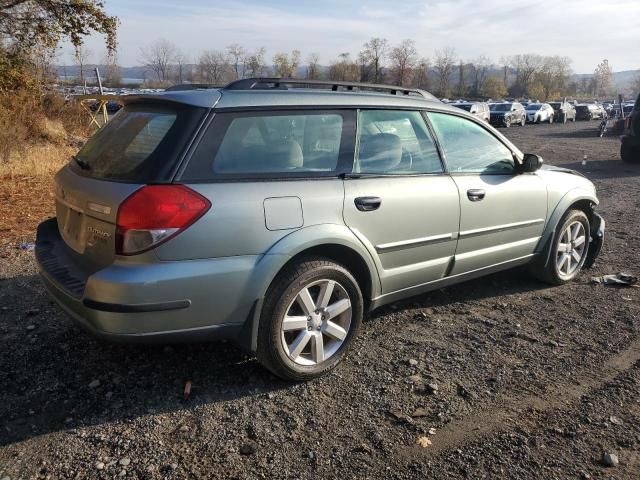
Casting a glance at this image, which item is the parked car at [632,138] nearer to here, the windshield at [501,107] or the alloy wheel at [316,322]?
the alloy wheel at [316,322]

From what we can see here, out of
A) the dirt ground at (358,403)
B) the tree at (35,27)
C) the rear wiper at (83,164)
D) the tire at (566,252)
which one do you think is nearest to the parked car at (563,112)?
the tree at (35,27)

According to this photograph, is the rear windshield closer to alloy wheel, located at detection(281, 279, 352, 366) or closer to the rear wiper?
the rear wiper

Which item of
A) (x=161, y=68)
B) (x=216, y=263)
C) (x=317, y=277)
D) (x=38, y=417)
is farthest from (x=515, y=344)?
(x=161, y=68)

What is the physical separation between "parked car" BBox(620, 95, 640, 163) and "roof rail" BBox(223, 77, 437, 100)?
12.2m

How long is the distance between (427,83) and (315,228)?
337 feet

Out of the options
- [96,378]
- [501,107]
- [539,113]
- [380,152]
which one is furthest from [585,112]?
[96,378]

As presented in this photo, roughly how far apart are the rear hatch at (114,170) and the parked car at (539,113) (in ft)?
135

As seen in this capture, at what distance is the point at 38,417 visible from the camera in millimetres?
2850

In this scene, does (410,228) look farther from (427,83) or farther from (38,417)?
(427,83)

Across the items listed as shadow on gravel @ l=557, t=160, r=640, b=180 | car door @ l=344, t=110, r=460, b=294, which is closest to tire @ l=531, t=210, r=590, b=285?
car door @ l=344, t=110, r=460, b=294

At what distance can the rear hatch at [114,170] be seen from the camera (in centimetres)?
278

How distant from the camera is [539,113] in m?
40.3

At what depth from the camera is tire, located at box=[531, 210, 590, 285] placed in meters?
4.90

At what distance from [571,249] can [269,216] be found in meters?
3.45
